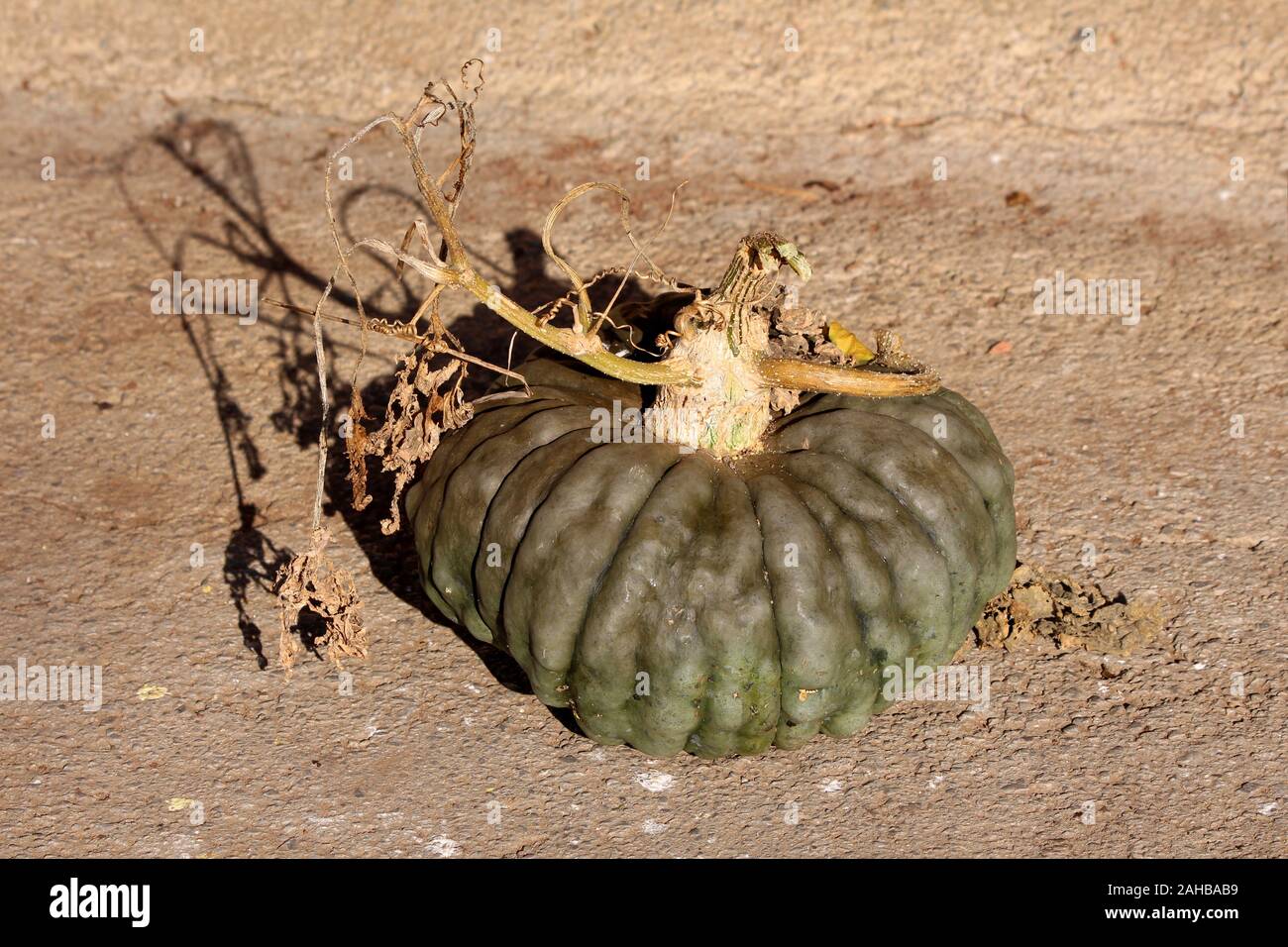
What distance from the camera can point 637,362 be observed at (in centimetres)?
528

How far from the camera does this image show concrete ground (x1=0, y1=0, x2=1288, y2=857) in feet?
16.6

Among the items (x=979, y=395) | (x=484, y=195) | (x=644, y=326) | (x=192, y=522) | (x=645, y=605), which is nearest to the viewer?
(x=645, y=605)

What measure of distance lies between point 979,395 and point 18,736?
4.05 metres

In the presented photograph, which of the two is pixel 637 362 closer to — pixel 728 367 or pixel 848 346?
pixel 728 367

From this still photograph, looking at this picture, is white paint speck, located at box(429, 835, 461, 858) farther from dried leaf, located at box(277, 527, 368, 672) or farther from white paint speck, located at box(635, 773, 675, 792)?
dried leaf, located at box(277, 527, 368, 672)

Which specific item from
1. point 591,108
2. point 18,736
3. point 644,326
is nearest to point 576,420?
point 644,326

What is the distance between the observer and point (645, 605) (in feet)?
15.7

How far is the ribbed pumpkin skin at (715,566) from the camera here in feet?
15.7

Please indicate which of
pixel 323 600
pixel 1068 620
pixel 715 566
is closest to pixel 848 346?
pixel 1068 620

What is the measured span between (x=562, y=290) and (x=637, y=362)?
2.39 m

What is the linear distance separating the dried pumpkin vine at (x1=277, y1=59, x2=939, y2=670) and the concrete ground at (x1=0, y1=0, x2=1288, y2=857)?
51cm

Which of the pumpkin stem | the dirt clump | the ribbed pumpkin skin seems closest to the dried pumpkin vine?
the pumpkin stem

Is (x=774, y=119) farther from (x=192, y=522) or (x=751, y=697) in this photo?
(x=751, y=697)

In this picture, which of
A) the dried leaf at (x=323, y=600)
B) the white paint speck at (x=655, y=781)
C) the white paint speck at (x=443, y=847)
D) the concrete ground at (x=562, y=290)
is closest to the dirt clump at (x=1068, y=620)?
the concrete ground at (x=562, y=290)
